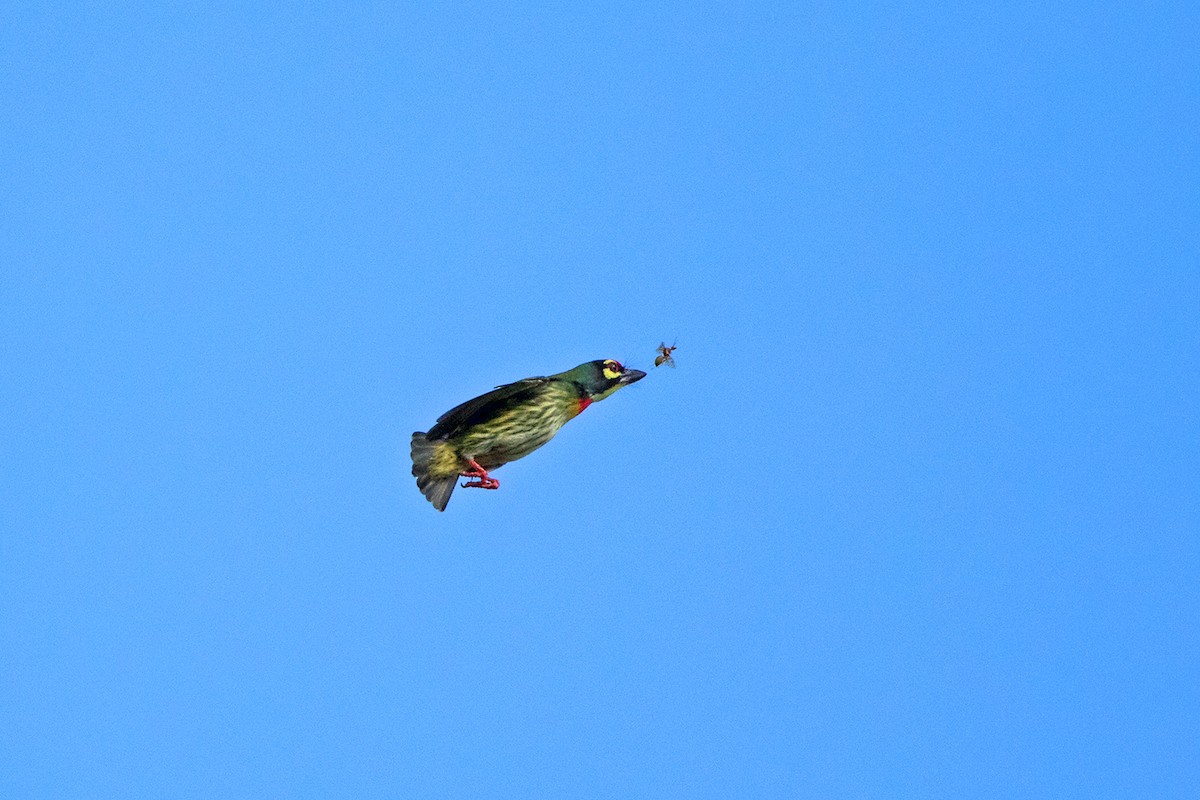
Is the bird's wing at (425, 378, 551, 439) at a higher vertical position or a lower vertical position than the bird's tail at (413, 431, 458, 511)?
higher

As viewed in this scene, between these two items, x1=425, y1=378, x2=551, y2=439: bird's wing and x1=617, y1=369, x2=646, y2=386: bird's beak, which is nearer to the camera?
x1=425, y1=378, x2=551, y2=439: bird's wing

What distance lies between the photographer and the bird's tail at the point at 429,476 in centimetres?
2691

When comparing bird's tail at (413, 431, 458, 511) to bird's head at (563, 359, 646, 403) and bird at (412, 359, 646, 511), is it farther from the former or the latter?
bird's head at (563, 359, 646, 403)

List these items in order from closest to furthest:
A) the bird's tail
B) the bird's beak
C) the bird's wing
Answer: the bird's wing
the bird's tail
the bird's beak

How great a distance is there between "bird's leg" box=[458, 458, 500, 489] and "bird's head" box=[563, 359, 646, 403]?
68.1 inches

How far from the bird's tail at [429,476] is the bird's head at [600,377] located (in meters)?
2.08

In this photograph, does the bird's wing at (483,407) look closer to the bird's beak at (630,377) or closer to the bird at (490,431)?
the bird at (490,431)

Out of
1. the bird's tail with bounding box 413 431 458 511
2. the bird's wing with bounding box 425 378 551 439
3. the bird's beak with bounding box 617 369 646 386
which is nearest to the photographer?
the bird's wing with bounding box 425 378 551 439

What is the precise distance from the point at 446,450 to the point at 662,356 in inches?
140

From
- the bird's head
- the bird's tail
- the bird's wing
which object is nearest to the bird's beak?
the bird's head

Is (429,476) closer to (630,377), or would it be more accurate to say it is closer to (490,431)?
(490,431)

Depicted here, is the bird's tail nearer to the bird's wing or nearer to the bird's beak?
the bird's wing

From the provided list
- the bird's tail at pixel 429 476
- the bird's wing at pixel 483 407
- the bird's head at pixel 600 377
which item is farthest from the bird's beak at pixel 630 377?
the bird's tail at pixel 429 476

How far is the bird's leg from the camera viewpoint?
26953 mm
